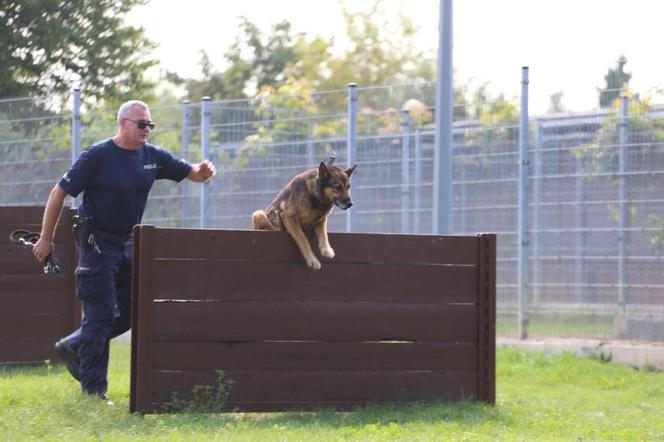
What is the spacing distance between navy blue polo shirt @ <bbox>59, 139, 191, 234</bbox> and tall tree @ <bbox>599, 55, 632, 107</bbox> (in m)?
6.09

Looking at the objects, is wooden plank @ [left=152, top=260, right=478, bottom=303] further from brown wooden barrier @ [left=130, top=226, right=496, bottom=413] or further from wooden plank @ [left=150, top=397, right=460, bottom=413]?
wooden plank @ [left=150, top=397, right=460, bottom=413]

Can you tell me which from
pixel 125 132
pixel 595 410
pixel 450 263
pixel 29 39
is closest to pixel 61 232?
pixel 125 132

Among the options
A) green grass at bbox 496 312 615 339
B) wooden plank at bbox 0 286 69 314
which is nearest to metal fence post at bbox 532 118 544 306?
green grass at bbox 496 312 615 339

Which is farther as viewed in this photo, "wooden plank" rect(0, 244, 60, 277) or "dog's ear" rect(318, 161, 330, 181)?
"wooden plank" rect(0, 244, 60, 277)

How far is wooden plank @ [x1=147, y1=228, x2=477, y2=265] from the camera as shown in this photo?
8.64 meters

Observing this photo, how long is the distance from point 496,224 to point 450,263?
531 cm

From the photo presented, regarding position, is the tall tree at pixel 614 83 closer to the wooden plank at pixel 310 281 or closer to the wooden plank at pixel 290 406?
the wooden plank at pixel 310 281

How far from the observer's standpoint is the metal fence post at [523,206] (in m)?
14.2

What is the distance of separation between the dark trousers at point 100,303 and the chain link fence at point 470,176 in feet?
19.8

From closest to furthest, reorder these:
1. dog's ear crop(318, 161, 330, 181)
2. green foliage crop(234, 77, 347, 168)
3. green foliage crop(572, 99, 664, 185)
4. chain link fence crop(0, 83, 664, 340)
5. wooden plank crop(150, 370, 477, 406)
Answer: wooden plank crop(150, 370, 477, 406) → dog's ear crop(318, 161, 330, 181) → green foliage crop(572, 99, 664, 185) → chain link fence crop(0, 83, 664, 340) → green foliage crop(234, 77, 347, 168)

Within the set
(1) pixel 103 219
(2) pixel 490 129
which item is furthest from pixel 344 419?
(2) pixel 490 129

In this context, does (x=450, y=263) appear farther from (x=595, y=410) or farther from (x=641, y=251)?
(x=641, y=251)

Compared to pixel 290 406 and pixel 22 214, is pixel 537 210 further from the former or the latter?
pixel 290 406

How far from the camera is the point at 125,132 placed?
896 cm
